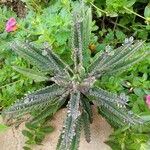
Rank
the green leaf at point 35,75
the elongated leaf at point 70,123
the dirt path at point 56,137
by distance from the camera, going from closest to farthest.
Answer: the elongated leaf at point 70,123 → the green leaf at point 35,75 → the dirt path at point 56,137

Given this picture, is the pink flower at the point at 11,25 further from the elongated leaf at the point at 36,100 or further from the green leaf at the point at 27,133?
the green leaf at the point at 27,133

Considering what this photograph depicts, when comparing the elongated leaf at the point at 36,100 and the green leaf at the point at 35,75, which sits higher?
the green leaf at the point at 35,75

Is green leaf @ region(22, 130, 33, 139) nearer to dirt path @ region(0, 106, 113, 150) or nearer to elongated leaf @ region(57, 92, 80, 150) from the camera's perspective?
dirt path @ region(0, 106, 113, 150)

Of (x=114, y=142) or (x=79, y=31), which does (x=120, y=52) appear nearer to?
(x=79, y=31)

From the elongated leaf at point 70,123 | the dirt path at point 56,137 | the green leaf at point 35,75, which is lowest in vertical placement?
the dirt path at point 56,137

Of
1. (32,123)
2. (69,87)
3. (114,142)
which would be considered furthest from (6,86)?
(114,142)

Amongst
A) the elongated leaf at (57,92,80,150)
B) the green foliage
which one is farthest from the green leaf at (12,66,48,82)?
the green foliage

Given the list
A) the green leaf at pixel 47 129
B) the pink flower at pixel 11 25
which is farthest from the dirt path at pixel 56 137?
the pink flower at pixel 11 25

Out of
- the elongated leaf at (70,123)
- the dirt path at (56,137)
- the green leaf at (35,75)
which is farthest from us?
the dirt path at (56,137)
